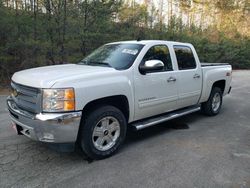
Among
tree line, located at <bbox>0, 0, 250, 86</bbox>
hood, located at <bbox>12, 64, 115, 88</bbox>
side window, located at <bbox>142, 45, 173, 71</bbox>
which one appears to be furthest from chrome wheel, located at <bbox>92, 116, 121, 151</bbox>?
tree line, located at <bbox>0, 0, 250, 86</bbox>

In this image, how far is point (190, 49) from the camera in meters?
5.61

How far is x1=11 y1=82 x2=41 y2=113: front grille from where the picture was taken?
3326 millimetres

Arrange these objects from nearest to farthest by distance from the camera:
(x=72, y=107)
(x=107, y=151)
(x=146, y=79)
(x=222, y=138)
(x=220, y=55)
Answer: (x=72, y=107), (x=107, y=151), (x=146, y=79), (x=222, y=138), (x=220, y=55)

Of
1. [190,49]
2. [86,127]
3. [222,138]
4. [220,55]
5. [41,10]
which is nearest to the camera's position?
[86,127]

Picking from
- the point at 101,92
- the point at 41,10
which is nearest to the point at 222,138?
the point at 101,92

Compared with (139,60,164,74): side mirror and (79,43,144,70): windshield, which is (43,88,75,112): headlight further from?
(139,60,164,74): side mirror

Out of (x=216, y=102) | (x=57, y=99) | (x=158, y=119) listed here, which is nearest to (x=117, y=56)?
(x=158, y=119)

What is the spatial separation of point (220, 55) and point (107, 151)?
19481 millimetres

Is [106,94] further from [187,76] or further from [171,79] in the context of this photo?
[187,76]

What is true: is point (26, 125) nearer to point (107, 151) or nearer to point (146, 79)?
→ point (107, 151)

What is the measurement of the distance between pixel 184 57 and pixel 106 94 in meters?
2.37

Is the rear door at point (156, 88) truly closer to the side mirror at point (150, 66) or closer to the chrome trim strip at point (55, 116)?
the side mirror at point (150, 66)

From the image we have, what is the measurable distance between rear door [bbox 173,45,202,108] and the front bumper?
246cm

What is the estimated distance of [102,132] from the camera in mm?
3830
